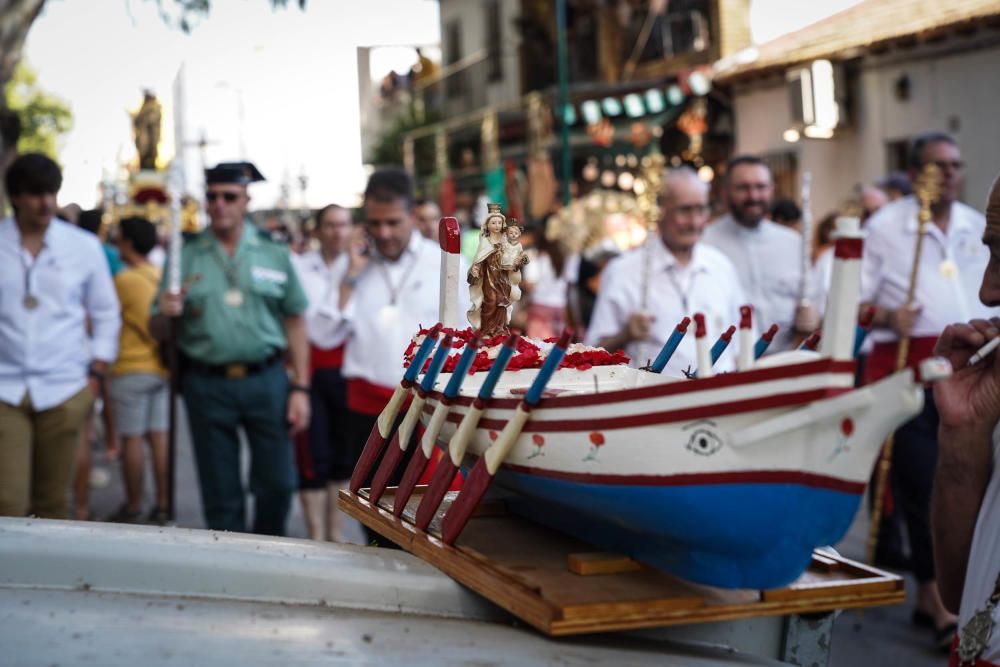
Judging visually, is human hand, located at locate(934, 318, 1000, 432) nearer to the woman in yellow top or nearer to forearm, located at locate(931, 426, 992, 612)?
forearm, located at locate(931, 426, 992, 612)

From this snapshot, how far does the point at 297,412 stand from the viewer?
273 inches

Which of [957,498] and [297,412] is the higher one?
[957,498]

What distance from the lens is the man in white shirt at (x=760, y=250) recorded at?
714 centimetres

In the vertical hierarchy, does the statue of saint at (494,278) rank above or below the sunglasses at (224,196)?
below

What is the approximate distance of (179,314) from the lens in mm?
6707

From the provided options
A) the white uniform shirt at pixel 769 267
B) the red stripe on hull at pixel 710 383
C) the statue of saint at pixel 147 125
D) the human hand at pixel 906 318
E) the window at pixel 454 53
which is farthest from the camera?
the window at pixel 454 53

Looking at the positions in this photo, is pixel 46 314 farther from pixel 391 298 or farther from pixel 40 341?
pixel 391 298

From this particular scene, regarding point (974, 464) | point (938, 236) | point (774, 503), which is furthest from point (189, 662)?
point (938, 236)

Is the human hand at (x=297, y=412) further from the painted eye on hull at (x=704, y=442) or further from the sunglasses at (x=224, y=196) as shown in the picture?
the painted eye on hull at (x=704, y=442)

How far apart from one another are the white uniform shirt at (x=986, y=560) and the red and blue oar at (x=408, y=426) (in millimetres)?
1086

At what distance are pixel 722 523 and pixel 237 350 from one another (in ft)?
16.3

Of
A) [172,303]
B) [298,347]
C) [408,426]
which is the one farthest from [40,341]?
[408,426]

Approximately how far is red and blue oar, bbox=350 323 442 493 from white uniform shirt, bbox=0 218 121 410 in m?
3.62

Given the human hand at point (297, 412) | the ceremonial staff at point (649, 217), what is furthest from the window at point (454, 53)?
the human hand at point (297, 412)
